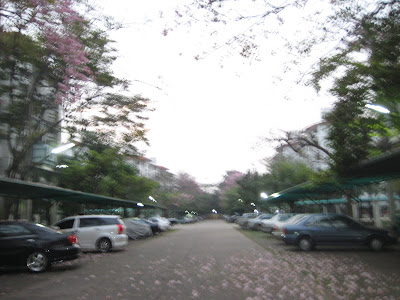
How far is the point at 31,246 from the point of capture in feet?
34.1

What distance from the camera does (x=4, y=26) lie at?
11.4 metres

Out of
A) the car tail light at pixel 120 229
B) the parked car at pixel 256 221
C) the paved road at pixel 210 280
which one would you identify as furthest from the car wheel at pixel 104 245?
the parked car at pixel 256 221

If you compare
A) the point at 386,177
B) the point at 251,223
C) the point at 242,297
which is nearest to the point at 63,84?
the point at 242,297

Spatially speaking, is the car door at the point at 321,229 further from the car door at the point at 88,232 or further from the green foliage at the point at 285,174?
the green foliage at the point at 285,174

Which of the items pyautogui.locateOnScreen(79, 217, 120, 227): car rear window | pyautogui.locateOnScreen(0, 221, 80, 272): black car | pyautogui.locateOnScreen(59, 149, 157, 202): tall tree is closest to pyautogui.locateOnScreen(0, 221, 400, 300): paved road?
pyautogui.locateOnScreen(0, 221, 80, 272): black car

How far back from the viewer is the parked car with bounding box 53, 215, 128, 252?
1585 cm

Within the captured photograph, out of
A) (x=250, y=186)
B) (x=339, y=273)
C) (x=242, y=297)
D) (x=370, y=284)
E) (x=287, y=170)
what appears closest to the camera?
(x=242, y=297)

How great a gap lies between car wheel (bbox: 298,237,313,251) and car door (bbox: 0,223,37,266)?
9693 mm

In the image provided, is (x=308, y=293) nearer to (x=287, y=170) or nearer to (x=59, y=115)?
(x=59, y=115)

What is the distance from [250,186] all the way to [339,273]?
42.3 meters

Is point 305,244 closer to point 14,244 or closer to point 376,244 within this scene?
point 376,244

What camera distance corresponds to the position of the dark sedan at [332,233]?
14422mm

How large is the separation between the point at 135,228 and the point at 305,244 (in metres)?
13.4

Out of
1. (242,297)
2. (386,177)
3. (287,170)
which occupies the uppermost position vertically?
(287,170)
